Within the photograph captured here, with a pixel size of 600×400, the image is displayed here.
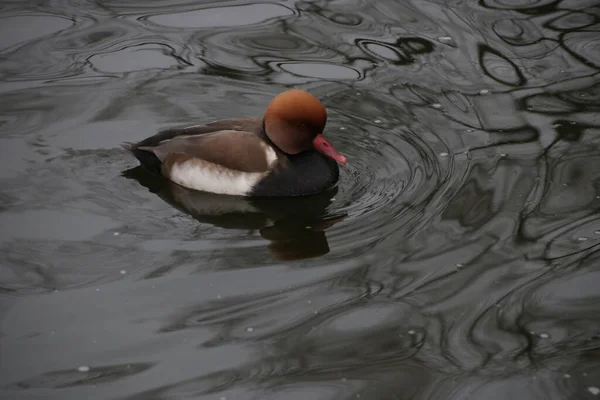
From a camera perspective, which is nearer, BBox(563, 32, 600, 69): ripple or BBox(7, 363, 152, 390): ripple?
BBox(7, 363, 152, 390): ripple

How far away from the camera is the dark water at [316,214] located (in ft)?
14.8

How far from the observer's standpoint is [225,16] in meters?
8.75

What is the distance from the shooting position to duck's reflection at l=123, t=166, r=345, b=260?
5.56 meters

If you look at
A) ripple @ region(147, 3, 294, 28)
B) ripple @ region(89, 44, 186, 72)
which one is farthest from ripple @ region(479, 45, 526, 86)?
ripple @ region(89, 44, 186, 72)

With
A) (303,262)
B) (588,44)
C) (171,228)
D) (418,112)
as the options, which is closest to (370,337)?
(303,262)

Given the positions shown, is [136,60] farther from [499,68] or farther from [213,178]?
[499,68]

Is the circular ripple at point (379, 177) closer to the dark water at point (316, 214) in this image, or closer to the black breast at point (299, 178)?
the dark water at point (316, 214)

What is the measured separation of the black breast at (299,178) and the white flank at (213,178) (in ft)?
0.22

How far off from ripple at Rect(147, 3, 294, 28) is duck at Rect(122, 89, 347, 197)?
2548 millimetres

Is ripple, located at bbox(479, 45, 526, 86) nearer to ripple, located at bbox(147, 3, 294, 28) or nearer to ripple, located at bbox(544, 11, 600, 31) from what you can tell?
ripple, located at bbox(544, 11, 600, 31)

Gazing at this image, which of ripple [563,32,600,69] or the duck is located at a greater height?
ripple [563,32,600,69]

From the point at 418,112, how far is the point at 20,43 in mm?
3528

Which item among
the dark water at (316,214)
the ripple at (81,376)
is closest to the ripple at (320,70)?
the dark water at (316,214)

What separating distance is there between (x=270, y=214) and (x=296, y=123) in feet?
2.02
